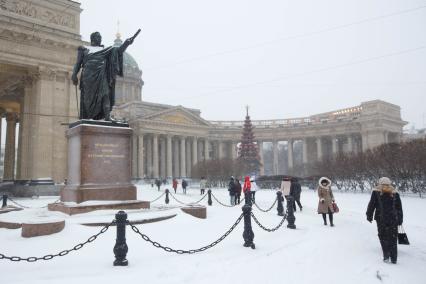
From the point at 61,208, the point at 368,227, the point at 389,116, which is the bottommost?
the point at 368,227

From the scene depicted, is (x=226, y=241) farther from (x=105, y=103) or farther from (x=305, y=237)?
(x=105, y=103)

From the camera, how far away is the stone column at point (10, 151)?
34750 mm

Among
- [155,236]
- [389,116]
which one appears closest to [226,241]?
[155,236]

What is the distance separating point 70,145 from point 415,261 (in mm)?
9950

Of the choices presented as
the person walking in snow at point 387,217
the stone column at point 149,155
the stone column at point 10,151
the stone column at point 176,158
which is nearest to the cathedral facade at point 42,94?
the stone column at point 10,151

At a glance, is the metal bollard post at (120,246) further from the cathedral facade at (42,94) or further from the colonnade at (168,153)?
the colonnade at (168,153)

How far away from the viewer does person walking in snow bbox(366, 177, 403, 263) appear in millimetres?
7473

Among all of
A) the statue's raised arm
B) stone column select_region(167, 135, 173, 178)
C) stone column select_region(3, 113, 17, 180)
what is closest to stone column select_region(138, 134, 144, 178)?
stone column select_region(167, 135, 173, 178)

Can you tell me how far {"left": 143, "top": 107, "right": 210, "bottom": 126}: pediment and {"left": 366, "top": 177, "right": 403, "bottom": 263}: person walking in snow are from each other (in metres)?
65.0

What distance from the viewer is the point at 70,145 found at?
11328 mm

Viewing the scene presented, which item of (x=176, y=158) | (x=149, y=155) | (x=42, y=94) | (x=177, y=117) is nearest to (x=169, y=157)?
(x=149, y=155)

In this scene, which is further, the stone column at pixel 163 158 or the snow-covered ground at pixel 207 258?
the stone column at pixel 163 158

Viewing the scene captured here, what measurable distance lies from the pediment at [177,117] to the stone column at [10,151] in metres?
33.2

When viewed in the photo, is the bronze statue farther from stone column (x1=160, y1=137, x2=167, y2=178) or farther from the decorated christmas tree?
stone column (x1=160, y1=137, x2=167, y2=178)
